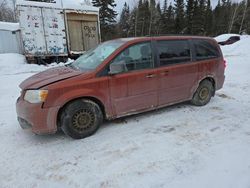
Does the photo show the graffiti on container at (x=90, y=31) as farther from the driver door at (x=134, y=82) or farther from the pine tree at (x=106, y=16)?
the pine tree at (x=106, y=16)

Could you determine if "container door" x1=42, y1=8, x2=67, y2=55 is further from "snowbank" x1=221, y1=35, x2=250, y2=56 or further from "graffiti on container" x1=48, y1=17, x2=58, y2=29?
"snowbank" x1=221, y1=35, x2=250, y2=56

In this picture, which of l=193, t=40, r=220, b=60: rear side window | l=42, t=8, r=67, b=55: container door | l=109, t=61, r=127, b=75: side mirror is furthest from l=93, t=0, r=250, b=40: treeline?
l=109, t=61, r=127, b=75: side mirror

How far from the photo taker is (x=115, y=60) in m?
3.95

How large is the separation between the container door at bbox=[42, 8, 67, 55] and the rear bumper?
1042cm

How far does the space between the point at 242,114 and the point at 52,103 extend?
4.02 m

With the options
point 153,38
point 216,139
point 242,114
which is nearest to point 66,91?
point 153,38

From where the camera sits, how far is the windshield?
4.02 m

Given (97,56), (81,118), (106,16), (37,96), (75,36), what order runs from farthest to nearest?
1. (106,16)
2. (75,36)
3. (97,56)
4. (81,118)
5. (37,96)

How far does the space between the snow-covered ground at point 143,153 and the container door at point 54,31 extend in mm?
8980

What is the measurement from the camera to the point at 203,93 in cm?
533

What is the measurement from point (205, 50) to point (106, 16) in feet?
92.2

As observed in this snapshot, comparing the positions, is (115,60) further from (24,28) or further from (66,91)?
(24,28)

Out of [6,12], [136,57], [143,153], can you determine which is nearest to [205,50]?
[136,57]

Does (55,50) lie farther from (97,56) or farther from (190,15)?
(190,15)
